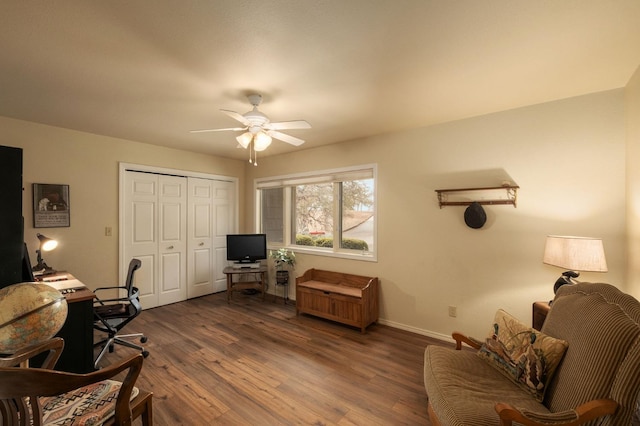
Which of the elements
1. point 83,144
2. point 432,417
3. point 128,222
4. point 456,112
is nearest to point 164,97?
point 83,144

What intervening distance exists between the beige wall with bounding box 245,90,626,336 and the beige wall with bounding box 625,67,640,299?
4.2 inches

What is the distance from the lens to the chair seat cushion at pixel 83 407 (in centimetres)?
118

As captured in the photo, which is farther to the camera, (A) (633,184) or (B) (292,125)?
(B) (292,125)

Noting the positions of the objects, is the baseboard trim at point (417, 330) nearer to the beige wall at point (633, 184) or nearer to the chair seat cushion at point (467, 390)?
the chair seat cushion at point (467, 390)

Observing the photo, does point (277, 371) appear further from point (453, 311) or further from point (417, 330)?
point (453, 311)

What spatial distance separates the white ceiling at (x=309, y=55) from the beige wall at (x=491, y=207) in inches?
11.6

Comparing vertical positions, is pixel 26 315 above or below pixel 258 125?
below

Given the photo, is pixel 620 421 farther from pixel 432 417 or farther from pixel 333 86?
pixel 333 86

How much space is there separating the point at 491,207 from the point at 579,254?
0.90 meters

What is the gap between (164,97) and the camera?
246cm

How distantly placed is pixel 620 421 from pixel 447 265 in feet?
6.60

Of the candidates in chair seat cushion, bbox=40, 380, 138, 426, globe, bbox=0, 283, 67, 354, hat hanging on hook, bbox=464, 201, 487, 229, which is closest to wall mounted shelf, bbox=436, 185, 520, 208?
hat hanging on hook, bbox=464, 201, 487, 229

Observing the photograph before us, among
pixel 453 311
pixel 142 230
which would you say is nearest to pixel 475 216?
pixel 453 311

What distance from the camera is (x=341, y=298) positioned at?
3.46 meters
